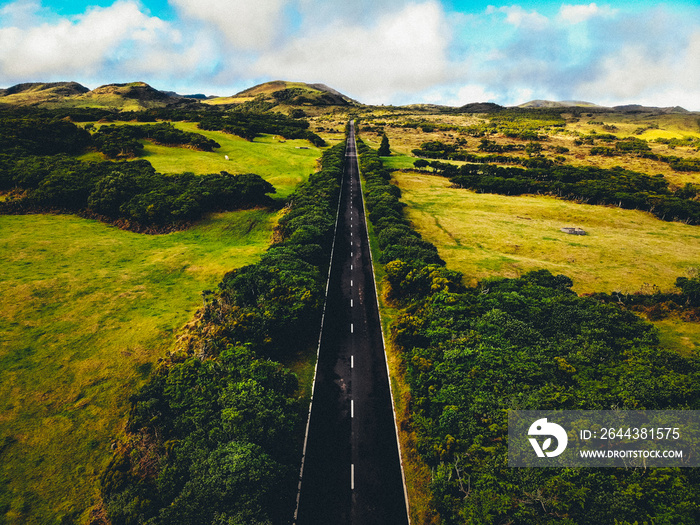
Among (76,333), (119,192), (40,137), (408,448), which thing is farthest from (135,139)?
(408,448)

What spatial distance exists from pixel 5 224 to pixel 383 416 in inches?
2452

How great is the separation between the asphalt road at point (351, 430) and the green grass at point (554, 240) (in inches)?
822

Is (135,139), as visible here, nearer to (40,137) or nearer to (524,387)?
(40,137)

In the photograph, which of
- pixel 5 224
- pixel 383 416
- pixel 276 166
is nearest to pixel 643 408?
pixel 383 416

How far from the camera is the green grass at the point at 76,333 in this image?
19.2 metres

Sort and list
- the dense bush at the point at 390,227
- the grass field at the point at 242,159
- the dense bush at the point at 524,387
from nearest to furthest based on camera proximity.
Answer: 1. the dense bush at the point at 524,387
2. the dense bush at the point at 390,227
3. the grass field at the point at 242,159

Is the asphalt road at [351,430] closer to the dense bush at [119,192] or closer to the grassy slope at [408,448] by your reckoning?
the grassy slope at [408,448]

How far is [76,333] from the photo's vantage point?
29.1 metres

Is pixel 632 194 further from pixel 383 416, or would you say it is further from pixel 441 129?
pixel 441 129

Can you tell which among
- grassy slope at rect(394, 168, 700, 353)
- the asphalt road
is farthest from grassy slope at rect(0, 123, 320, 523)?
grassy slope at rect(394, 168, 700, 353)

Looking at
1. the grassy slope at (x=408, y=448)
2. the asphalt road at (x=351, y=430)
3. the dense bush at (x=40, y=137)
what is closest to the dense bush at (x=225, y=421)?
the asphalt road at (x=351, y=430)

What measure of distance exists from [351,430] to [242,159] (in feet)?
301

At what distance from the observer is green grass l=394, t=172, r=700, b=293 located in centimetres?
4666

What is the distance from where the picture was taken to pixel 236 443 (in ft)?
58.1
